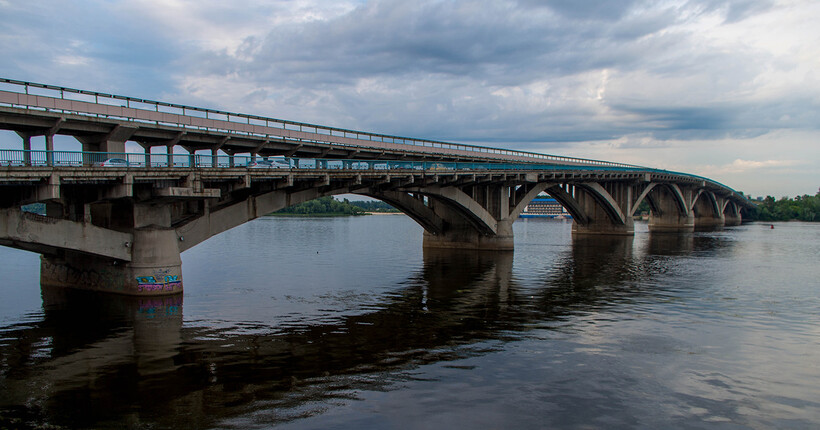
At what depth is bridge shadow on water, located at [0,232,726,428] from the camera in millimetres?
15484

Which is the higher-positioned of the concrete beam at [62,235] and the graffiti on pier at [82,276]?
the concrete beam at [62,235]

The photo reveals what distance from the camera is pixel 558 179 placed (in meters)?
74.8

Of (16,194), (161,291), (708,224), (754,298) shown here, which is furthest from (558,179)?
(708,224)

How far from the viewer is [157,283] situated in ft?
104

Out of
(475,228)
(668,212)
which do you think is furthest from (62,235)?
(668,212)

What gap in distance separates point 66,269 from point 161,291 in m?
7.41

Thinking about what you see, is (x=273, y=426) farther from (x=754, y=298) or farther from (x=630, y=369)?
(x=754, y=298)

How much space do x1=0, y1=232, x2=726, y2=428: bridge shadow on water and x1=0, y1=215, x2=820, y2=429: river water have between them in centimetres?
9

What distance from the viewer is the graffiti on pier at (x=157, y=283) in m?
31.4

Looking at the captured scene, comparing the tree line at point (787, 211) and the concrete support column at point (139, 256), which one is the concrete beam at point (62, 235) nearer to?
the concrete support column at point (139, 256)

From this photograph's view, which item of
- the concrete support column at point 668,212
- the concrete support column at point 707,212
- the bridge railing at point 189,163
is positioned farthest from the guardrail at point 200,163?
the concrete support column at point 707,212

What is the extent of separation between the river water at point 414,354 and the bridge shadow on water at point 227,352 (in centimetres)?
9

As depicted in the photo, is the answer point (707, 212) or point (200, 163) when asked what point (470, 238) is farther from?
point (707, 212)

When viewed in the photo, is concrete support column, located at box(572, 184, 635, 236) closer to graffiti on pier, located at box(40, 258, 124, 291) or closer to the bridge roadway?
the bridge roadway
